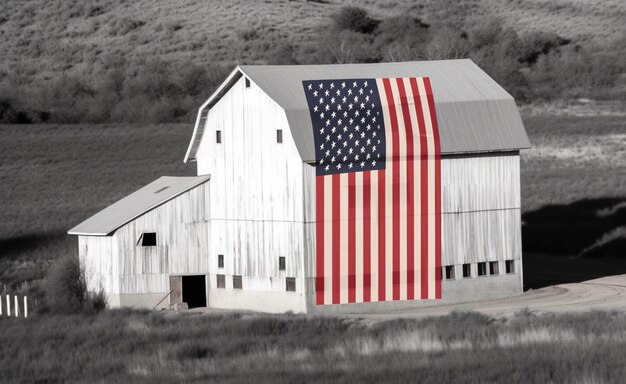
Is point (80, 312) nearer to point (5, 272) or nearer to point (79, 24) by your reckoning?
point (5, 272)

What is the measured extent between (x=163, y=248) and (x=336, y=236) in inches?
233

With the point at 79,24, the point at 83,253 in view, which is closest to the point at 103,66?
the point at 79,24

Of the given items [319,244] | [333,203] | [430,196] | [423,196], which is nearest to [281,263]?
[319,244]

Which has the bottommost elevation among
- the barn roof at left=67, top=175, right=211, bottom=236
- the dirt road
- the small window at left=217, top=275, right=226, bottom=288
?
the dirt road

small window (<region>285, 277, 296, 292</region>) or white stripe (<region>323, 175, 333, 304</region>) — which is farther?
small window (<region>285, 277, 296, 292</region>)

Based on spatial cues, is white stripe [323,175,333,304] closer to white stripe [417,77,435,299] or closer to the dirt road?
the dirt road

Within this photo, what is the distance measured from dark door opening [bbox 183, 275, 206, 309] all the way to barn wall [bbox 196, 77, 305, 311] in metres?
1.48

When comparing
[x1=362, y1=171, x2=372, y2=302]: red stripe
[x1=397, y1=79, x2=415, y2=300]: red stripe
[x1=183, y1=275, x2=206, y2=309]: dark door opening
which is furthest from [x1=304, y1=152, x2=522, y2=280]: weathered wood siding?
[x1=183, y1=275, x2=206, y2=309]: dark door opening

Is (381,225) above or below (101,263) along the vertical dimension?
above

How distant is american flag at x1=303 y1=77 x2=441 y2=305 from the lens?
48969mm

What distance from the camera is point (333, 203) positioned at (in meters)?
49.0

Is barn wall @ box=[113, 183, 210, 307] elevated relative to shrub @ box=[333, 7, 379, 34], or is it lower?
lower

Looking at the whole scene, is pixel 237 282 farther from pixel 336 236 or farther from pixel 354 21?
pixel 354 21

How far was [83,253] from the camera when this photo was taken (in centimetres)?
5256
